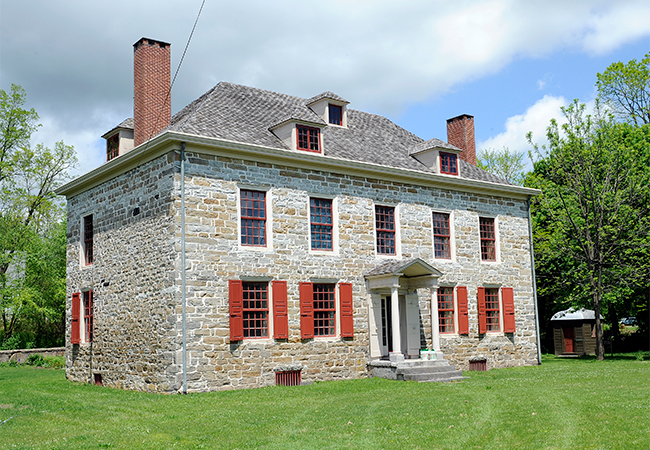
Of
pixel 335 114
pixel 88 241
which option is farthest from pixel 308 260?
pixel 88 241

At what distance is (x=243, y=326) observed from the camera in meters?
16.3

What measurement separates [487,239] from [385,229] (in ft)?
15.0

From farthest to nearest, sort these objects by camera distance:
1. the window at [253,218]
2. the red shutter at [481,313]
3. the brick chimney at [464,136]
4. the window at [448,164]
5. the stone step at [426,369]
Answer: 1. the brick chimney at [464,136]
2. the window at [448,164]
3. the red shutter at [481,313]
4. the stone step at [426,369]
5. the window at [253,218]

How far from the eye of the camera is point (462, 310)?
816 inches

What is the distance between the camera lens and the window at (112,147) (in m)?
18.9

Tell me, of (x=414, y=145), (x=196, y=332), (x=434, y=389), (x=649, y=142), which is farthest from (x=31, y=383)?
(x=649, y=142)

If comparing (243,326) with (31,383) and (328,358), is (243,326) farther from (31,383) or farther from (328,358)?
(31,383)

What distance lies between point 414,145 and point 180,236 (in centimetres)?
1071

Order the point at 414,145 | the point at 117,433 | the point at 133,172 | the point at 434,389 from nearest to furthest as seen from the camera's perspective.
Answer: the point at 117,433, the point at 434,389, the point at 133,172, the point at 414,145

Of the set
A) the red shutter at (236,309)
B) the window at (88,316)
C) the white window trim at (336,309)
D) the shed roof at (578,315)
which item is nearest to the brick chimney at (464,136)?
the shed roof at (578,315)

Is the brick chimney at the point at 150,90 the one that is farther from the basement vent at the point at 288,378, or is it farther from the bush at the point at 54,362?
the bush at the point at 54,362

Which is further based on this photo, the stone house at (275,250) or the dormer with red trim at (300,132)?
the dormer with red trim at (300,132)

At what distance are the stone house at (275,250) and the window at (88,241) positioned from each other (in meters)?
0.07

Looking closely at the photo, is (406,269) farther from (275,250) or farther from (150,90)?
(150,90)
